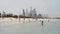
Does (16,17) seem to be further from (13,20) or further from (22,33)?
(22,33)

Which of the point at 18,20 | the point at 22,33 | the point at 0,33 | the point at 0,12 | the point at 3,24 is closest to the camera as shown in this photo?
the point at 0,33

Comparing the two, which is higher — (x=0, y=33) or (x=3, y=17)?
(x=3, y=17)

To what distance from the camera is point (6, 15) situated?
9320 millimetres

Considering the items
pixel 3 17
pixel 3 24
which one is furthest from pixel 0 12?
pixel 3 24

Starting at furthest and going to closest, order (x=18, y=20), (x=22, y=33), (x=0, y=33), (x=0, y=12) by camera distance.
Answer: (x=18, y=20)
(x=0, y=12)
(x=22, y=33)
(x=0, y=33)

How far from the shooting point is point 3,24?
968 cm

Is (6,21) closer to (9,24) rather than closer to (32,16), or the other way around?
(9,24)

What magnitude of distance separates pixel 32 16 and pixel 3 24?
1.90 metres

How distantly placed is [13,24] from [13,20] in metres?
0.23

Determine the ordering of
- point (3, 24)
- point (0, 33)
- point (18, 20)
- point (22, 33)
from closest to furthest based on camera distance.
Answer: point (0, 33) < point (22, 33) < point (3, 24) < point (18, 20)

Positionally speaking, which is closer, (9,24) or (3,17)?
(3,17)

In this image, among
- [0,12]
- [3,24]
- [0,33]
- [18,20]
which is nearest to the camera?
[0,33]

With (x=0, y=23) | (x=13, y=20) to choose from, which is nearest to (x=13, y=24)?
(x=13, y=20)

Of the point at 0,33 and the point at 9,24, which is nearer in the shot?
the point at 0,33
